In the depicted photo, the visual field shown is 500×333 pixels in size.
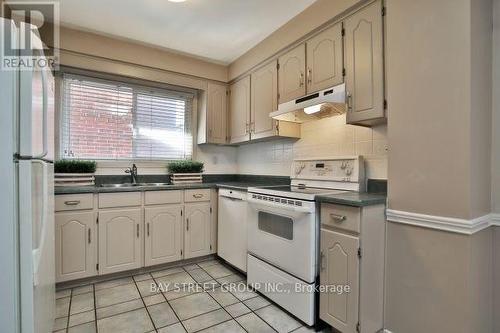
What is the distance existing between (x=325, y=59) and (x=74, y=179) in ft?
8.30

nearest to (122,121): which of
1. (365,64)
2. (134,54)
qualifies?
(134,54)

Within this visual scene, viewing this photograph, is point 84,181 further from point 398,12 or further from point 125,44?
point 398,12

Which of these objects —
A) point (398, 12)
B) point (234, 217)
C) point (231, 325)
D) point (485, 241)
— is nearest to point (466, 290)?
point (485, 241)

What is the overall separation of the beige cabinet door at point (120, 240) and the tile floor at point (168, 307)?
162 mm

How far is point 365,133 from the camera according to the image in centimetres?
207

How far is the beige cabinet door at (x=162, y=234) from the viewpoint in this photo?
8.75 ft

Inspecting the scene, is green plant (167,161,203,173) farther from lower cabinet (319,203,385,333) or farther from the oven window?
lower cabinet (319,203,385,333)

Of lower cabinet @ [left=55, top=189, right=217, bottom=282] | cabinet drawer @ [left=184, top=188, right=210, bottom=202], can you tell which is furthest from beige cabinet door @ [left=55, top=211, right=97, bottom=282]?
cabinet drawer @ [left=184, top=188, right=210, bottom=202]

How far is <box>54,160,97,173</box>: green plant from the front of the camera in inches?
96.1

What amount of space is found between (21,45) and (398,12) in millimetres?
1988

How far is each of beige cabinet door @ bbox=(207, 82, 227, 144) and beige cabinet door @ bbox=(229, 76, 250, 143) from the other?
0.09 m

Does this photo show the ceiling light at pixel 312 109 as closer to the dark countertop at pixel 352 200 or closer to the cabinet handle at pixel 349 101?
the cabinet handle at pixel 349 101

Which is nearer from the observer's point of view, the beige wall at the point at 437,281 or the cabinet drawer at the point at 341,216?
the beige wall at the point at 437,281

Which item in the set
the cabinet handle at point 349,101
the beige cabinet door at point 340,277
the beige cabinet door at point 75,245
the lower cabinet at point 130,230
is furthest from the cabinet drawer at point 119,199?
A: the cabinet handle at point 349,101
